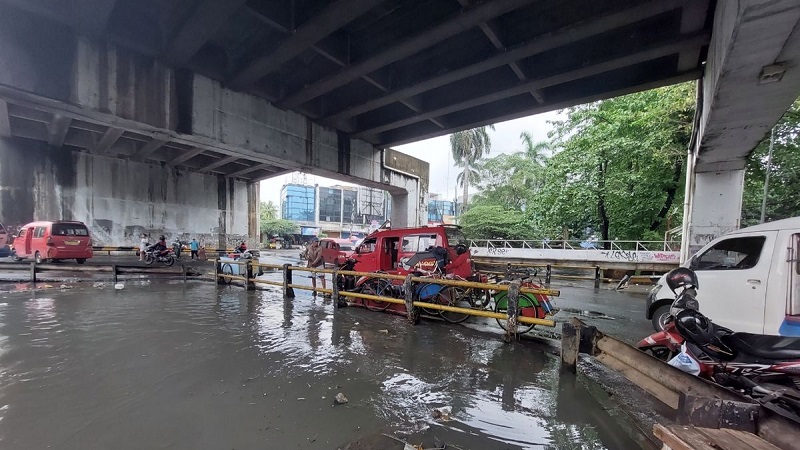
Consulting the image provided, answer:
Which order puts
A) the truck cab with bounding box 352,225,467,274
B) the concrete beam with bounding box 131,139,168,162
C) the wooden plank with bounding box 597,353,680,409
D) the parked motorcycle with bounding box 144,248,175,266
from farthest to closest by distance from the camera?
the concrete beam with bounding box 131,139,168,162, the parked motorcycle with bounding box 144,248,175,266, the truck cab with bounding box 352,225,467,274, the wooden plank with bounding box 597,353,680,409

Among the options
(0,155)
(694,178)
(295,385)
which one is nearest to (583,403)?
(295,385)

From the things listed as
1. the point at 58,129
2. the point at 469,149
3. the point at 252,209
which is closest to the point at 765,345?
the point at 58,129

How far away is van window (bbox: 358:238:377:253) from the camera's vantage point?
891 centimetres

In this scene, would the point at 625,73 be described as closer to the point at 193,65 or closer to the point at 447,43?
the point at 447,43

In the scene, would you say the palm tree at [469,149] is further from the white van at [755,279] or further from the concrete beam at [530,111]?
the white van at [755,279]

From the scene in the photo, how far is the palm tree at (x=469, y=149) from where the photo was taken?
35000mm

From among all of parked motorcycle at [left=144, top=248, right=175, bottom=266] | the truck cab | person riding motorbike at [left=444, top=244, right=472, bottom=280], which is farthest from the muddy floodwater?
parked motorcycle at [left=144, top=248, right=175, bottom=266]

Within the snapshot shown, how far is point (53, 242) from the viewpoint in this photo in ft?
39.2

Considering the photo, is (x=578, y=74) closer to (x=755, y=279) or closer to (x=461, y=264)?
(x=461, y=264)

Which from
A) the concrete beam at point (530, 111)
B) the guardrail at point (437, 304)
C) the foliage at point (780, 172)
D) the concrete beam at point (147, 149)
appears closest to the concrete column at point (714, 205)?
the concrete beam at point (530, 111)

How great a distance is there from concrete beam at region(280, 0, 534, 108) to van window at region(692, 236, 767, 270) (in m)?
4.79

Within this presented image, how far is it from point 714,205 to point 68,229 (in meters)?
21.3

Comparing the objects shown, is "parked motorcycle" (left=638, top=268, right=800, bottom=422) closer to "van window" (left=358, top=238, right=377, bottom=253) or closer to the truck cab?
the truck cab

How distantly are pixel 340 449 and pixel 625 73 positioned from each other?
9.71 m
